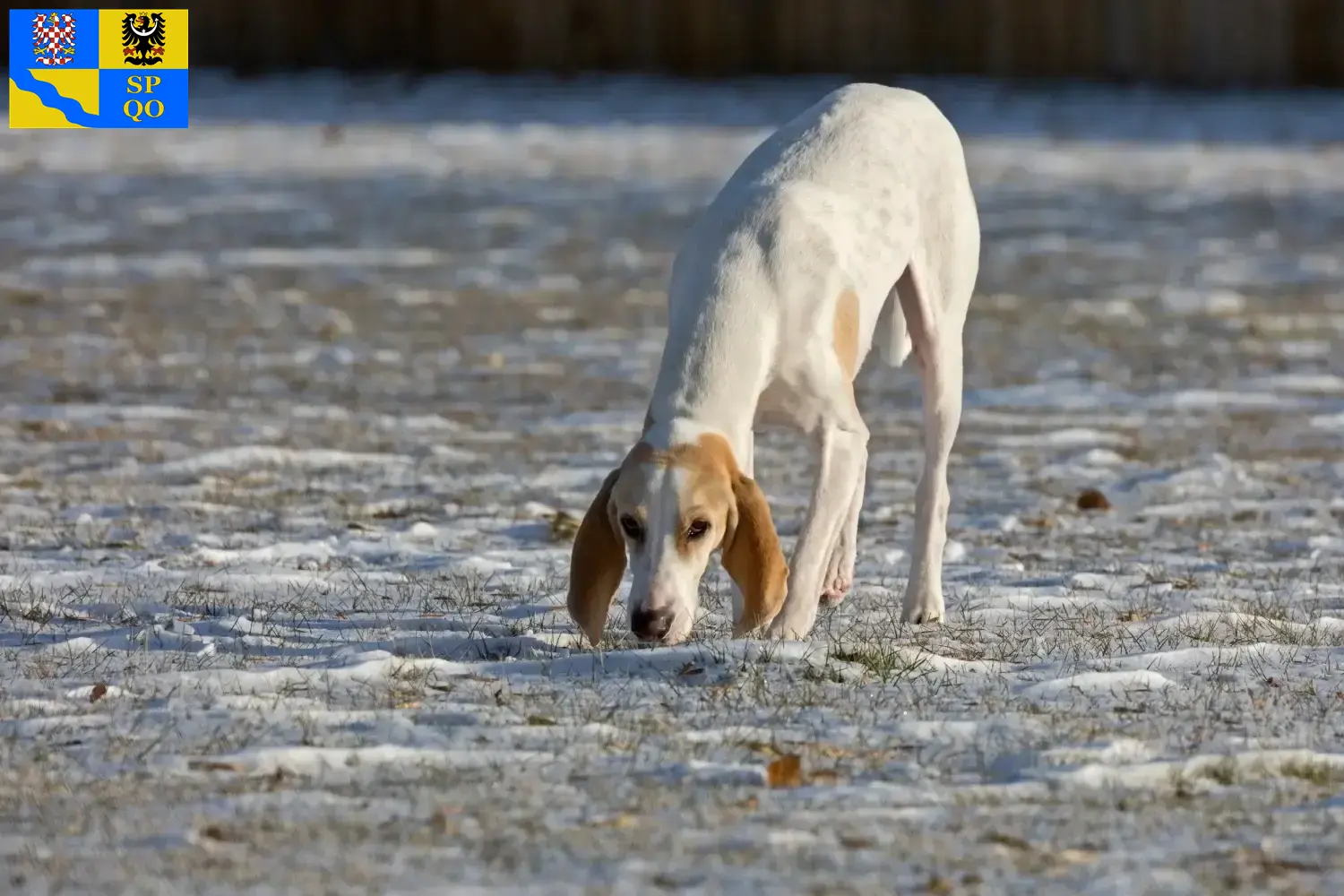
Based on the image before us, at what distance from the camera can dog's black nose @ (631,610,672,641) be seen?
517 centimetres

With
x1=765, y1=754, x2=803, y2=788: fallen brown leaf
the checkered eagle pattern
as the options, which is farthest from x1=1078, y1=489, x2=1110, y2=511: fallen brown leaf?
the checkered eagle pattern

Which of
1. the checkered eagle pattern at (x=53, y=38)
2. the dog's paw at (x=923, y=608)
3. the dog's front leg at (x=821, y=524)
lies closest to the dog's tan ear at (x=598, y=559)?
the dog's front leg at (x=821, y=524)

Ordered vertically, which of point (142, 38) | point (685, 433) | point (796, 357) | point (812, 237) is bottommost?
point (142, 38)

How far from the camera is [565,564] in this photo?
7.06m

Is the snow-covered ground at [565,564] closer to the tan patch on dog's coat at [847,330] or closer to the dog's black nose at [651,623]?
the dog's black nose at [651,623]

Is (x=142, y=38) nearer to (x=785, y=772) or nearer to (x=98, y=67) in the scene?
(x=98, y=67)

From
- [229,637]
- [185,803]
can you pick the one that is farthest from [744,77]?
[185,803]

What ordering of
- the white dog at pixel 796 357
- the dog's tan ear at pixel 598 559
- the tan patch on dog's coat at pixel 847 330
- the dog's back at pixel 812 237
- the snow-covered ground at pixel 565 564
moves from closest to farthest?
the snow-covered ground at pixel 565 564 → the white dog at pixel 796 357 → the dog's tan ear at pixel 598 559 → the dog's back at pixel 812 237 → the tan patch on dog's coat at pixel 847 330

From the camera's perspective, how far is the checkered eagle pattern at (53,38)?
16359mm

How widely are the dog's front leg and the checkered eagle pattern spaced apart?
11566 millimetres

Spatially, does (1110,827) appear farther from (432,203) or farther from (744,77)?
(744,77)

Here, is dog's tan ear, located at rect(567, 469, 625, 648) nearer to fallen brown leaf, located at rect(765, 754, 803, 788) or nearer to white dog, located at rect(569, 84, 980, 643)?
white dog, located at rect(569, 84, 980, 643)

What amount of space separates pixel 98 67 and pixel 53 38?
57.0 inches

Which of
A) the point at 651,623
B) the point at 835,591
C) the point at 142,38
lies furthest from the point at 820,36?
the point at 651,623
